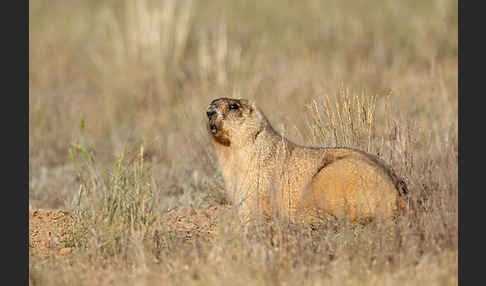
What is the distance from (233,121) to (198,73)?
7.20 m

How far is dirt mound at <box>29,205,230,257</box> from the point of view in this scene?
6.64 m

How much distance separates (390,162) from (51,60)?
993 cm

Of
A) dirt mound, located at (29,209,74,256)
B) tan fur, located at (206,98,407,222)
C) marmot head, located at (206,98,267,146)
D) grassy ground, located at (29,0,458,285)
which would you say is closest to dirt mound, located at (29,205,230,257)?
dirt mound, located at (29,209,74,256)

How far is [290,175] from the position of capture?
21.2 feet

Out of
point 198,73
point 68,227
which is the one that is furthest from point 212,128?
point 198,73

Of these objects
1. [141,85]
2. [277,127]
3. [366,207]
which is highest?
[141,85]

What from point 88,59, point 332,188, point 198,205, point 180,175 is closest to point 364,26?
point 88,59

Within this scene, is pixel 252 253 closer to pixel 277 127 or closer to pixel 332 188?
pixel 332 188

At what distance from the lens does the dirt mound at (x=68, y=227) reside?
6643 mm

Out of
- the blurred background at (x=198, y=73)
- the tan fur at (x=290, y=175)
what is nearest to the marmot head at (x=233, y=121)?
the tan fur at (x=290, y=175)

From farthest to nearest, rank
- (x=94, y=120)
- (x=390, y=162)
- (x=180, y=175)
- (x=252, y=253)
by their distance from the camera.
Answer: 1. (x=94, y=120)
2. (x=180, y=175)
3. (x=390, y=162)
4. (x=252, y=253)

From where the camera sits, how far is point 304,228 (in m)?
6.21

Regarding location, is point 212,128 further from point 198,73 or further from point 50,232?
point 198,73

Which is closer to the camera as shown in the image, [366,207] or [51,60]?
[366,207]
